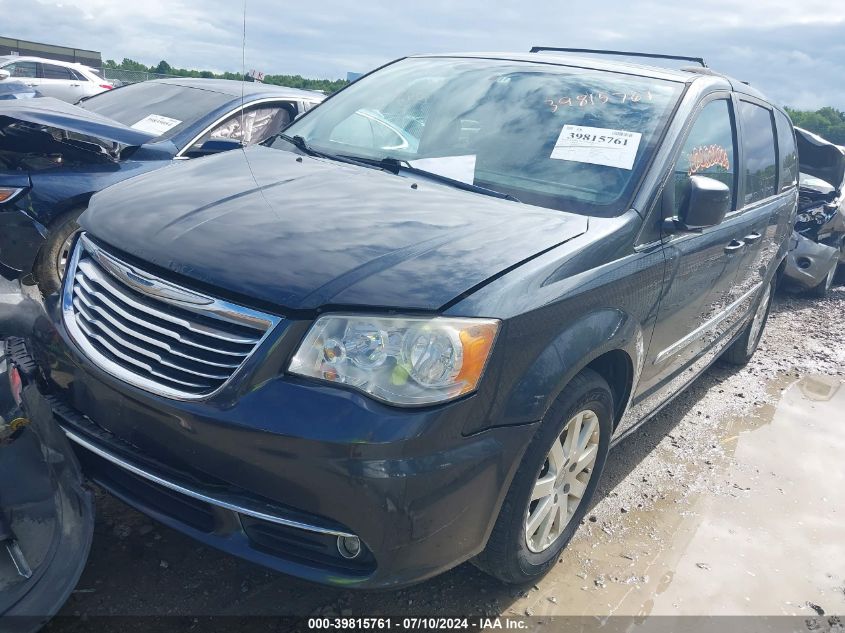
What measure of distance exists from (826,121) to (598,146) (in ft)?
78.6

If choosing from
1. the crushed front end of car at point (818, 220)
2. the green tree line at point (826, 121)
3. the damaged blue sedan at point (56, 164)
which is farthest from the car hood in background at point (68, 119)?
the green tree line at point (826, 121)

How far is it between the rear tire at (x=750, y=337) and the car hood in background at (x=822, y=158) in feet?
11.8

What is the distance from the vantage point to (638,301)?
2.70m

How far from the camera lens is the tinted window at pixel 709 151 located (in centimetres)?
300

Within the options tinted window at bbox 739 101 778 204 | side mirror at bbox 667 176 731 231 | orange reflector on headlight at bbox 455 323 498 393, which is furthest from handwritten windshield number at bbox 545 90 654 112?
orange reflector on headlight at bbox 455 323 498 393

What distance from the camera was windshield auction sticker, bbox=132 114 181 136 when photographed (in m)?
5.15

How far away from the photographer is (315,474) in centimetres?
188

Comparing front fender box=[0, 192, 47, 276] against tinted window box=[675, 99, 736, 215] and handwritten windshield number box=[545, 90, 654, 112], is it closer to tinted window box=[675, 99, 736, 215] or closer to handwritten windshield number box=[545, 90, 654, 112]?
handwritten windshield number box=[545, 90, 654, 112]

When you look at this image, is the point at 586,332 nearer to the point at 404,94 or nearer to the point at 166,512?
the point at 166,512

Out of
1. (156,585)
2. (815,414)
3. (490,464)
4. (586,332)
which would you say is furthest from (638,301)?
(815,414)

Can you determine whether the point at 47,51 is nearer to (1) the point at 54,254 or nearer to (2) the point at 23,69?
(2) the point at 23,69

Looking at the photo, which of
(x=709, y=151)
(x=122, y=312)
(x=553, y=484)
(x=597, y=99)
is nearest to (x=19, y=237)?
(x=122, y=312)

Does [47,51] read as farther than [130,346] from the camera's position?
Yes

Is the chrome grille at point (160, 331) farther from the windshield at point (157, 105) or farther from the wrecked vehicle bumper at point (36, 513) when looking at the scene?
the windshield at point (157, 105)
